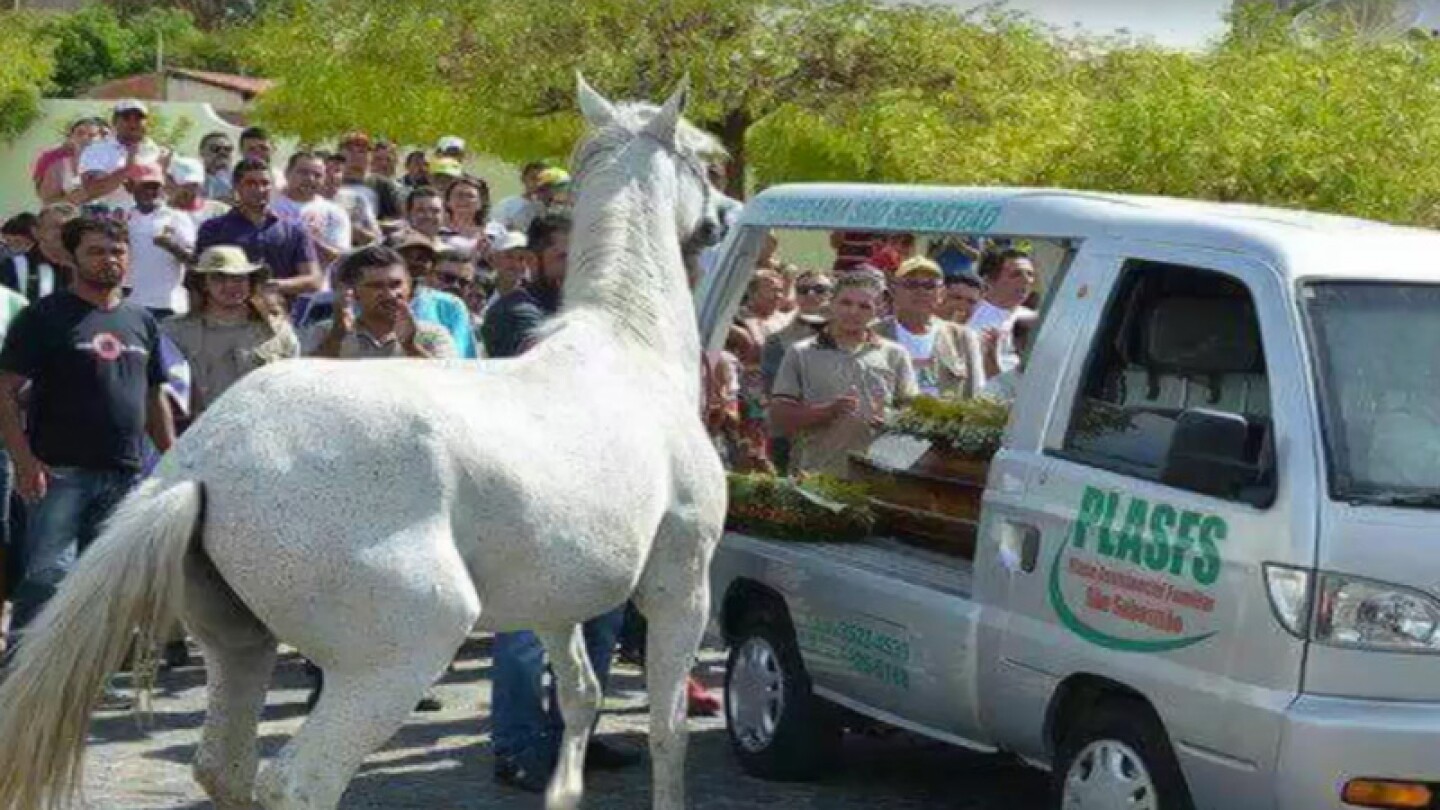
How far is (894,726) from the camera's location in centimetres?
888

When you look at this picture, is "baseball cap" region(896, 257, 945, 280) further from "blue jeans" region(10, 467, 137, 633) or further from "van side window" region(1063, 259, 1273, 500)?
"van side window" region(1063, 259, 1273, 500)

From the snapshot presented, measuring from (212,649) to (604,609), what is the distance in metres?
1.18

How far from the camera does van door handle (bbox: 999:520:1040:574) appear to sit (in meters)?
7.71

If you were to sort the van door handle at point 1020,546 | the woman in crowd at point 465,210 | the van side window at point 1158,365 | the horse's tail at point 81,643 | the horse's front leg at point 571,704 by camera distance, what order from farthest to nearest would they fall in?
the woman in crowd at point 465,210, the horse's front leg at point 571,704, the van door handle at point 1020,546, the van side window at point 1158,365, the horse's tail at point 81,643

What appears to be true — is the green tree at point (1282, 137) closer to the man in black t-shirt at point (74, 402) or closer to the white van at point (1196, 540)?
the white van at point (1196, 540)

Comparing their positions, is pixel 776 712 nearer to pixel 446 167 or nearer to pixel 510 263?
pixel 510 263

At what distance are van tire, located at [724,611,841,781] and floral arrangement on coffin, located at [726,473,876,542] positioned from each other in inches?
13.5

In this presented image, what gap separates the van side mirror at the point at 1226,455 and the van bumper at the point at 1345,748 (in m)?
0.60

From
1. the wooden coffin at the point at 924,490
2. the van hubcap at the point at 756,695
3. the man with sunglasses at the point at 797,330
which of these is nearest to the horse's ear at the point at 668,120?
the wooden coffin at the point at 924,490

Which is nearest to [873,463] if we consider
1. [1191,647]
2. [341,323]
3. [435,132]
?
[341,323]

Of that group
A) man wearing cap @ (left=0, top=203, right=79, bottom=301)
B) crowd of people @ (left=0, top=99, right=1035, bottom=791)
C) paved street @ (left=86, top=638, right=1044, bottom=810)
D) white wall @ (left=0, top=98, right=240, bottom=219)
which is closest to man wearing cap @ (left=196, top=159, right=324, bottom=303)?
crowd of people @ (left=0, top=99, right=1035, bottom=791)

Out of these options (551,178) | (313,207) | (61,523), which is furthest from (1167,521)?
(551,178)

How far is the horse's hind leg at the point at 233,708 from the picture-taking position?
7.11m

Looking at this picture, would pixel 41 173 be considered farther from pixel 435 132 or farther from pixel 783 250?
pixel 435 132
